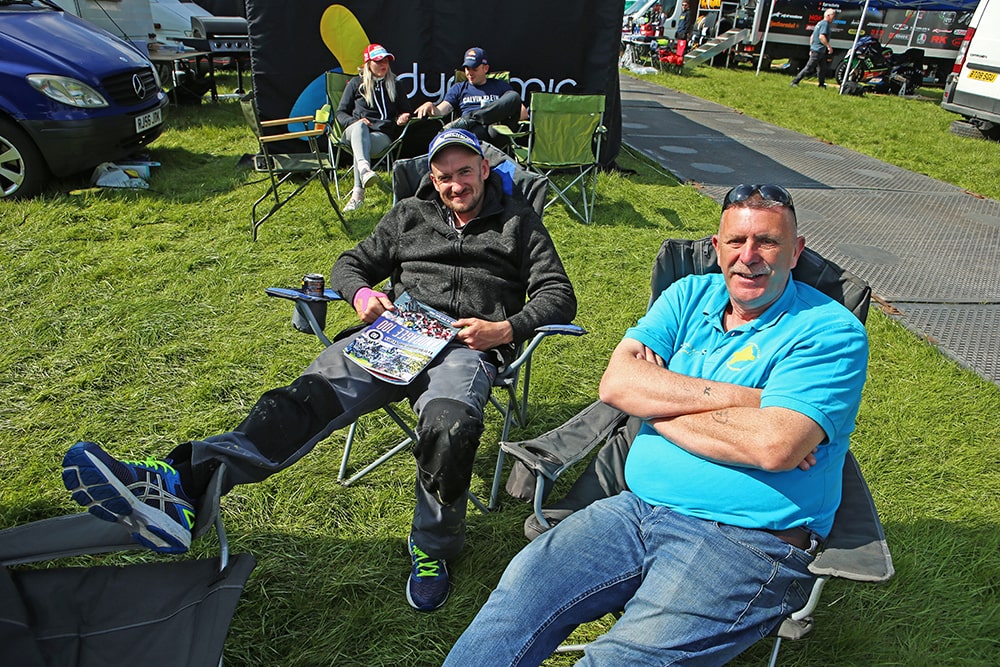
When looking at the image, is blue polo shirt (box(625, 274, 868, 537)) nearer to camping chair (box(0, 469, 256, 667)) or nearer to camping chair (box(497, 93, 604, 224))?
camping chair (box(0, 469, 256, 667))

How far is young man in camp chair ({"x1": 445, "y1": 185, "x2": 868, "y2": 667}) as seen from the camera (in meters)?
1.60

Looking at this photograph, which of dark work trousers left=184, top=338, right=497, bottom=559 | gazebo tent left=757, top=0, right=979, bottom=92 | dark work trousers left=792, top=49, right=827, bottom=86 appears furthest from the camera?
gazebo tent left=757, top=0, right=979, bottom=92

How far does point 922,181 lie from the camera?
7.92 meters

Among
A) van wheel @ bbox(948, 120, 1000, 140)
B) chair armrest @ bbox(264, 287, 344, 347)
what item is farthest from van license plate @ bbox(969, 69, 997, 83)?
chair armrest @ bbox(264, 287, 344, 347)

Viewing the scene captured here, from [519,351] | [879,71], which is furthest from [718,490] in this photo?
[879,71]

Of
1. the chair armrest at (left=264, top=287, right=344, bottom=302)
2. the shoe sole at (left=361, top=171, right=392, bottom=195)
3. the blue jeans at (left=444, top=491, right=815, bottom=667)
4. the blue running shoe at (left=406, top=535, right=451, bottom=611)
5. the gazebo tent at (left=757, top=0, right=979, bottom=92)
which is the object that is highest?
the gazebo tent at (left=757, top=0, right=979, bottom=92)

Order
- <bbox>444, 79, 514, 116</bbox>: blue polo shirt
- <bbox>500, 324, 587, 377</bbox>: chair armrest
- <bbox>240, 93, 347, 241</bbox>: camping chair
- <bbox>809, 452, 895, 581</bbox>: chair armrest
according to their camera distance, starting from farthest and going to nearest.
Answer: <bbox>444, 79, 514, 116</bbox>: blue polo shirt
<bbox>240, 93, 347, 241</bbox>: camping chair
<bbox>500, 324, 587, 377</bbox>: chair armrest
<bbox>809, 452, 895, 581</bbox>: chair armrest

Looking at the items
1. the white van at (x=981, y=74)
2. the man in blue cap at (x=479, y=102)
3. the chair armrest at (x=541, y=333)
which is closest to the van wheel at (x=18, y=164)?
the man in blue cap at (x=479, y=102)

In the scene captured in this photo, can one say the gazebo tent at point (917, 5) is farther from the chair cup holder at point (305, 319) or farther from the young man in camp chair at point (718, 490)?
the chair cup holder at point (305, 319)

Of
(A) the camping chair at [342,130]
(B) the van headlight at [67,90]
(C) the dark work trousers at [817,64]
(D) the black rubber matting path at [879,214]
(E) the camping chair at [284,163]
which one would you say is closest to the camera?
(D) the black rubber matting path at [879,214]

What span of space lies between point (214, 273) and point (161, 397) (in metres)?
1.50

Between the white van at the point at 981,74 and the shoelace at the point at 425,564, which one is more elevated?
the white van at the point at 981,74

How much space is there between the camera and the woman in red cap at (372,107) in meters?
6.06

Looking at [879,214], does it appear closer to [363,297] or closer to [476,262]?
[476,262]
